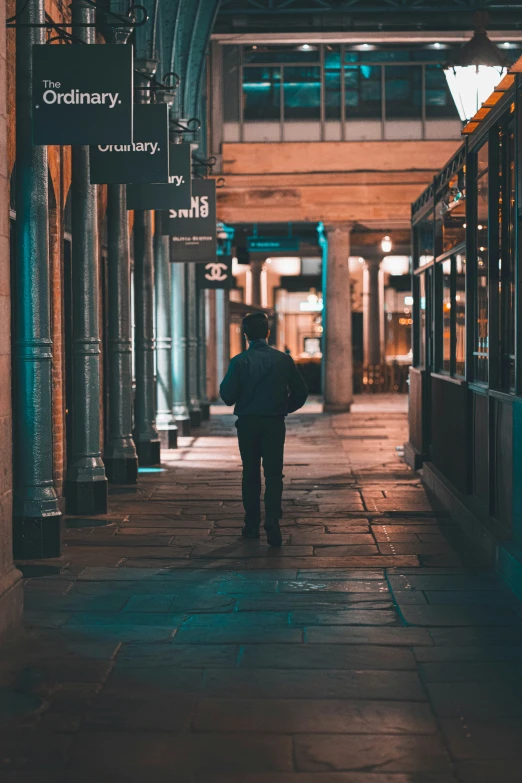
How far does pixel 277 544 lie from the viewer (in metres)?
8.90

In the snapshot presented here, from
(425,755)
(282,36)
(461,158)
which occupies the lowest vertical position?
(425,755)

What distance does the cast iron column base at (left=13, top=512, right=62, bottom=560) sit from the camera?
8484 mm

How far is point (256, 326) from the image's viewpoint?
9.11 meters


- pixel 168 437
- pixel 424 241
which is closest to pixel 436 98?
pixel 168 437

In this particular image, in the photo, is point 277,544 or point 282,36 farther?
point 282,36

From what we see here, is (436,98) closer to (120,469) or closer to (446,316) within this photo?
(446,316)

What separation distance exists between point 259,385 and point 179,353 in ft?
38.8

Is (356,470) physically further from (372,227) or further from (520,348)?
(372,227)

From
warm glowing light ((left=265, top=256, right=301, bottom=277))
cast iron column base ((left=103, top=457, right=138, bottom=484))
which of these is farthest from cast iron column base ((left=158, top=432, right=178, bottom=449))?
warm glowing light ((left=265, top=256, right=301, bottom=277))

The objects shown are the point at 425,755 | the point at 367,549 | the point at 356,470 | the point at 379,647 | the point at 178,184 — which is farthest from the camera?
the point at 356,470

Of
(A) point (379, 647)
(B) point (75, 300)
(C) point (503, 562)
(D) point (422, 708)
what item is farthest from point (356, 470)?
(D) point (422, 708)

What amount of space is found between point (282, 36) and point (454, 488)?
1769 cm

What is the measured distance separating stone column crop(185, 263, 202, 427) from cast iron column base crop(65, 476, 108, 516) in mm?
11428

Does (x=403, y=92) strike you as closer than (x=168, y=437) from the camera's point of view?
No
